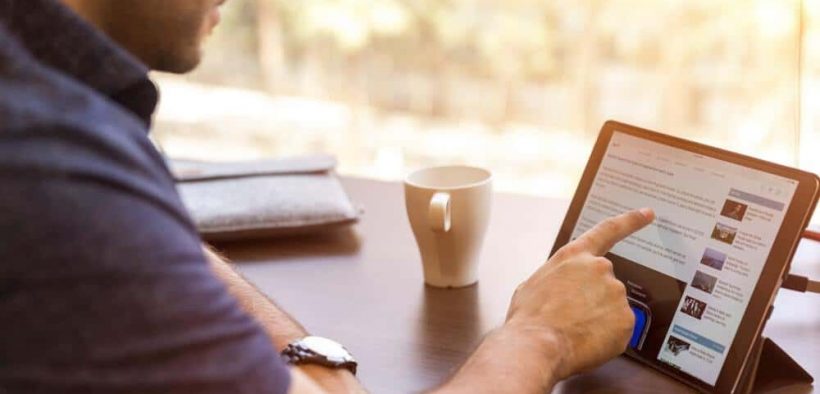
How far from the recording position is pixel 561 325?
86 cm

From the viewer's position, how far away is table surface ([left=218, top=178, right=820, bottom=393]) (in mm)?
892

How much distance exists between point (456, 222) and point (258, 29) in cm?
177

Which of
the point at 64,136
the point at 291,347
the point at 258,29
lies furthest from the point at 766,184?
the point at 258,29

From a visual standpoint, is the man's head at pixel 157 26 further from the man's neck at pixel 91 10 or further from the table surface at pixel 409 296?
the table surface at pixel 409 296

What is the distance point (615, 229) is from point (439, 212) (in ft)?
0.62

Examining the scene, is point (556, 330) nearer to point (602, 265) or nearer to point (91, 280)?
point (602, 265)

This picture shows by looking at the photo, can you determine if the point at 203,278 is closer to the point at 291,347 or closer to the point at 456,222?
the point at 291,347

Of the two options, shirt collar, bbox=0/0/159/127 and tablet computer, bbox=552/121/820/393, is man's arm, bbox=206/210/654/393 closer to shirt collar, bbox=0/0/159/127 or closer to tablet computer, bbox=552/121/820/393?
tablet computer, bbox=552/121/820/393

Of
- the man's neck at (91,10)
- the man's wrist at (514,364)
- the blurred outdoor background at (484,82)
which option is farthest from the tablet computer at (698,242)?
the blurred outdoor background at (484,82)

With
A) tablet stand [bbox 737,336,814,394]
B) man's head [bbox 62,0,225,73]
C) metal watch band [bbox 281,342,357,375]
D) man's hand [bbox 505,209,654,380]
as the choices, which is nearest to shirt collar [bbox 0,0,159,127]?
man's head [bbox 62,0,225,73]

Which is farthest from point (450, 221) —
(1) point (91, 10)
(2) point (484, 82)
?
(2) point (484, 82)

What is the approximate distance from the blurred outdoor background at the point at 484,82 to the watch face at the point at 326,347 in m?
1.34

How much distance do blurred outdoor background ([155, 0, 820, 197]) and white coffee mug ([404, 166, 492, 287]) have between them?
3.70 feet

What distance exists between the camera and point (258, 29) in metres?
2.65
